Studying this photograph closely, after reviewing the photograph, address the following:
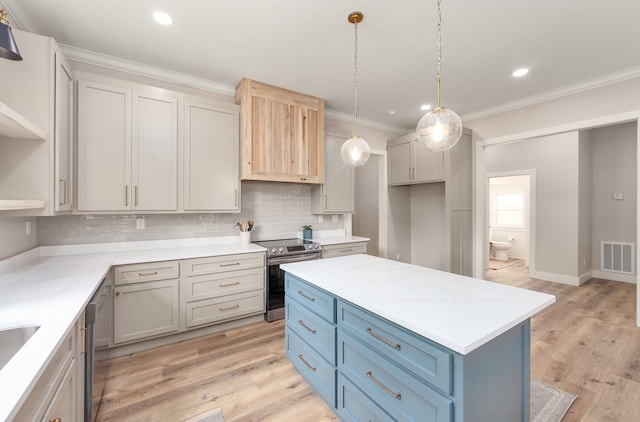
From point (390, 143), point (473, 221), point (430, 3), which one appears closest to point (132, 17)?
point (430, 3)

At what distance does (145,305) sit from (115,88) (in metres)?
1.98

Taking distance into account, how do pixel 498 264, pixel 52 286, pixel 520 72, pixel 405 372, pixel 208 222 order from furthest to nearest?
1. pixel 498 264
2. pixel 208 222
3. pixel 520 72
4. pixel 52 286
5. pixel 405 372

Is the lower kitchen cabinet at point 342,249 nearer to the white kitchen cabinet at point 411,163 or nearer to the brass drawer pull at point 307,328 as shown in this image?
the white kitchen cabinet at point 411,163

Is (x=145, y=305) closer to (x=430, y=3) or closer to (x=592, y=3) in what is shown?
(x=430, y=3)

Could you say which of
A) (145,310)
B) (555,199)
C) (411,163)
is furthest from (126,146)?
(555,199)

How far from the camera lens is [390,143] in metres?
4.79

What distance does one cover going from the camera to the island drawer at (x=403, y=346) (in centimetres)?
108

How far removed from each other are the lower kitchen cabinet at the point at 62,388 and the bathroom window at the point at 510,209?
8.12m

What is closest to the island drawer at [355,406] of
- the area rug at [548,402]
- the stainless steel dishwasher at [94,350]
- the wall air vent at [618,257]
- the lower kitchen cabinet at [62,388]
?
the area rug at [548,402]

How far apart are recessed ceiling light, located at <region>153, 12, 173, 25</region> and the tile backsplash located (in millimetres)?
1775

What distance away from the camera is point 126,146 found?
2.59m

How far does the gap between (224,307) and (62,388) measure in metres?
1.76

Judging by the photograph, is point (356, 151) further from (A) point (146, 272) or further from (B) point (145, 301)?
(B) point (145, 301)

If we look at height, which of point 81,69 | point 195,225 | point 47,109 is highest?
point 81,69
